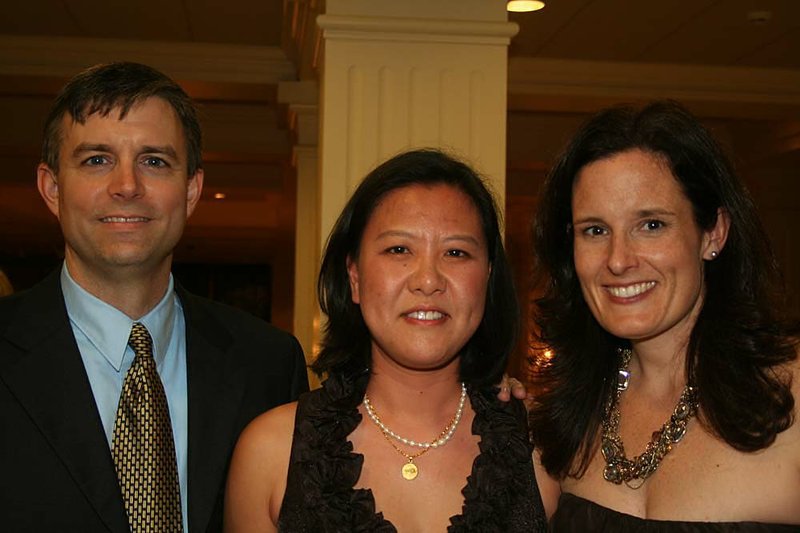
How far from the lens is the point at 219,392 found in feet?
7.45

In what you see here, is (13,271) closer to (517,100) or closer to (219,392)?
(517,100)

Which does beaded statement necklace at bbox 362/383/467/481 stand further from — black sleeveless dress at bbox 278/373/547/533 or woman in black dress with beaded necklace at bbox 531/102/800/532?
woman in black dress with beaded necklace at bbox 531/102/800/532

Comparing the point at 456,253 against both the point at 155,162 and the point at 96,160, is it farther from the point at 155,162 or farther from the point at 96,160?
the point at 96,160

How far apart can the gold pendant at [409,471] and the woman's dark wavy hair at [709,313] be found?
33 cm

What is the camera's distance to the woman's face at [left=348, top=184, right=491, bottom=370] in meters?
2.08

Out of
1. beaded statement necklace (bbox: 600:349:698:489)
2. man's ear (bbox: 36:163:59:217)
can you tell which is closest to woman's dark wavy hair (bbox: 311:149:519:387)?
beaded statement necklace (bbox: 600:349:698:489)

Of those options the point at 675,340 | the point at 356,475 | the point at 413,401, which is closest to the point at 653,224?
the point at 675,340

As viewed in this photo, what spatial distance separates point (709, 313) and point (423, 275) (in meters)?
0.64

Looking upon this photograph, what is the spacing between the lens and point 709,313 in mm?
2146

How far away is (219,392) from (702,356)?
1.08 meters

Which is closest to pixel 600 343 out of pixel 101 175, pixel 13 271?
pixel 101 175

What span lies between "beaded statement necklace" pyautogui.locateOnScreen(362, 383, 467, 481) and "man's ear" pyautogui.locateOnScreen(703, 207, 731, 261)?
25.8 inches

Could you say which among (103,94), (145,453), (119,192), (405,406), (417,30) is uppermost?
(417,30)

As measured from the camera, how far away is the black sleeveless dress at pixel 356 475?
2090 millimetres
